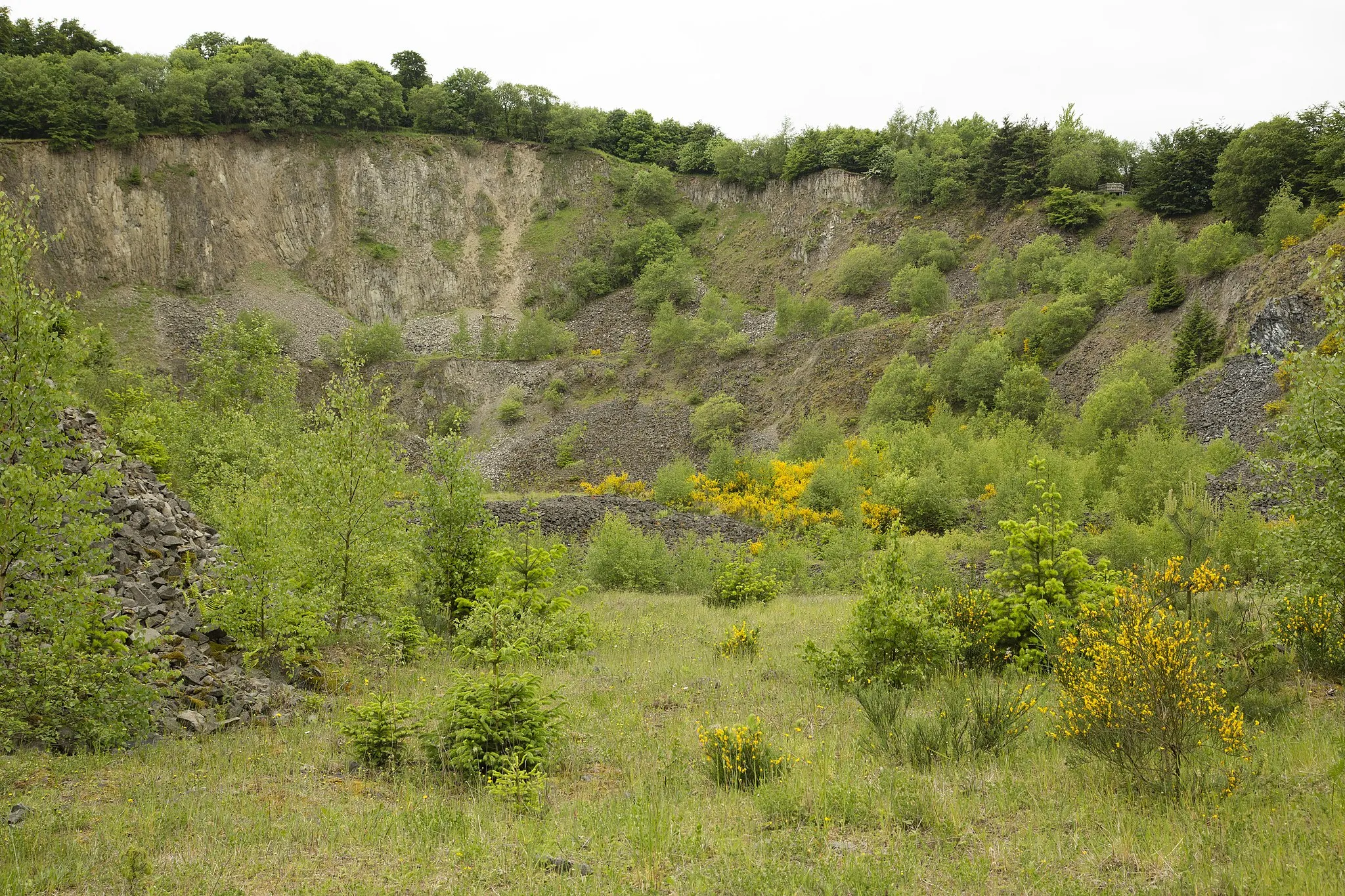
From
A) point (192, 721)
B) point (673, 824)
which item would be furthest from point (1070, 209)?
point (192, 721)

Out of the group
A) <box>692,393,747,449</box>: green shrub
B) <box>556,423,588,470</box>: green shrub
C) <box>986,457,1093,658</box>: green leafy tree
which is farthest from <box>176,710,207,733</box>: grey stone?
<box>556,423,588,470</box>: green shrub

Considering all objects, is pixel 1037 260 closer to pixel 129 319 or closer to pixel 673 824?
pixel 673 824

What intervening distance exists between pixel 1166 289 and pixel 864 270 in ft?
75.9

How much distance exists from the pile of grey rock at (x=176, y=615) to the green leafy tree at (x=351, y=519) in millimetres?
1626

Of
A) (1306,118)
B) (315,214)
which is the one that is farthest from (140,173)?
(1306,118)

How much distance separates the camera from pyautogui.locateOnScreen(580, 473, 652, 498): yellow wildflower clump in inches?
1766

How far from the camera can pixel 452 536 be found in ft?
51.3

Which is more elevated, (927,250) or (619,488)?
(927,250)

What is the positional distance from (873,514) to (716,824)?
25.0m

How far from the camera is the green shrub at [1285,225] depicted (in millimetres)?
33375

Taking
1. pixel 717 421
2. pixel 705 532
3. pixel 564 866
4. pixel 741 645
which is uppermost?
pixel 564 866

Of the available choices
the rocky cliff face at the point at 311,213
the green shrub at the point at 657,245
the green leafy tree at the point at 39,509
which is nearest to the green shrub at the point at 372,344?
the rocky cliff face at the point at 311,213

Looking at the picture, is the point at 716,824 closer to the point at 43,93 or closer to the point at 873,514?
the point at 873,514

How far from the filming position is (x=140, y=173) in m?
61.5
